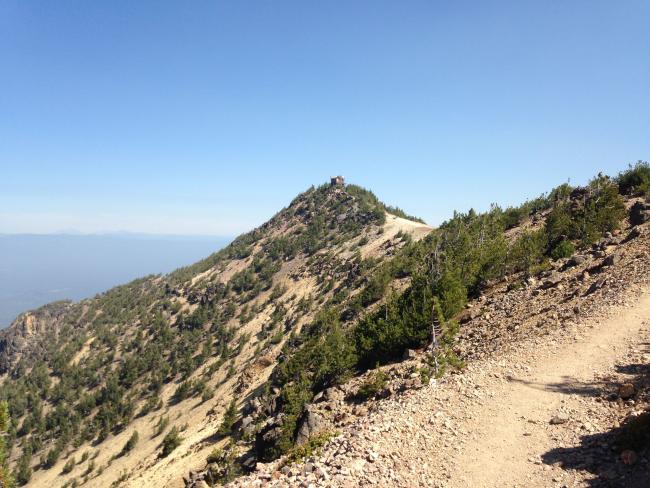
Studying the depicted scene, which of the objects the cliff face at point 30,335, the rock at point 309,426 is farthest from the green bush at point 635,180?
the cliff face at point 30,335

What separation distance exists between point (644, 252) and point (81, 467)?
5846cm

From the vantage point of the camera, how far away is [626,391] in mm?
13016

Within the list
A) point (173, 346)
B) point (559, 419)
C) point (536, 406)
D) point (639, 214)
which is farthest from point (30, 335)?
point (639, 214)

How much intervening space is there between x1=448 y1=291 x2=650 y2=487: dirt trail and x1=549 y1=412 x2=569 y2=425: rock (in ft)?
0.54

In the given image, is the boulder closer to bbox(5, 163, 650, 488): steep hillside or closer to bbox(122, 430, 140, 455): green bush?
bbox(5, 163, 650, 488): steep hillside

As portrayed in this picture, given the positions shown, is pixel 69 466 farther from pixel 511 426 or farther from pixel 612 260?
pixel 612 260

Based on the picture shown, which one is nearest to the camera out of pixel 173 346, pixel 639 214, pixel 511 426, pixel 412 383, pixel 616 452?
pixel 616 452

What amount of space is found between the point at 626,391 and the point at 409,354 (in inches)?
381

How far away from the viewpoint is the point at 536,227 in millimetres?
40719

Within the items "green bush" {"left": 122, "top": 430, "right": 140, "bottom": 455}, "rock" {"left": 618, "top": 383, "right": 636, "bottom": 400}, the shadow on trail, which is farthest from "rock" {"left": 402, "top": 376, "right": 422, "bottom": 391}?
"green bush" {"left": 122, "top": 430, "right": 140, "bottom": 455}

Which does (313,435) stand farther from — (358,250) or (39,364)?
(39,364)

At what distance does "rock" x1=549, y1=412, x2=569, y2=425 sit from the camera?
504 inches

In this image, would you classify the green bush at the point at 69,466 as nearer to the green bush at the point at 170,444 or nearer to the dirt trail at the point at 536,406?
the green bush at the point at 170,444

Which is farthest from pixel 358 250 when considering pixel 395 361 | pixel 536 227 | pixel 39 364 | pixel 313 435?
pixel 39 364
